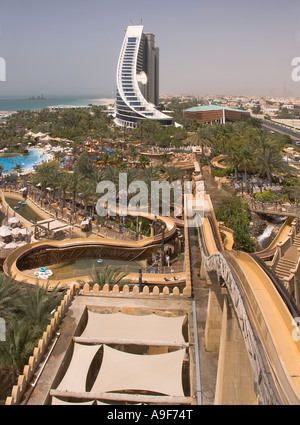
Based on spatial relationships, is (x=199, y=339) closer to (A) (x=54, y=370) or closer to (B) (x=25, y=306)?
(A) (x=54, y=370)

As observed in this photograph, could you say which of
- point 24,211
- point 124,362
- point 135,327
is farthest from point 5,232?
point 124,362

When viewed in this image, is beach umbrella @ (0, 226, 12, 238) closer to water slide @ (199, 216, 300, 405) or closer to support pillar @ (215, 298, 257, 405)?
support pillar @ (215, 298, 257, 405)

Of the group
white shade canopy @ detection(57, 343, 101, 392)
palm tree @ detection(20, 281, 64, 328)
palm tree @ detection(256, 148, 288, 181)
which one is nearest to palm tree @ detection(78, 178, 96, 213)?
palm tree @ detection(256, 148, 288, 181)

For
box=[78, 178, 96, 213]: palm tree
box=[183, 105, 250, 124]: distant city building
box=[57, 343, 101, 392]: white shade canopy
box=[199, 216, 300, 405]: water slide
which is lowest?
box=[57, 343, 101, 392]: white shade canopy

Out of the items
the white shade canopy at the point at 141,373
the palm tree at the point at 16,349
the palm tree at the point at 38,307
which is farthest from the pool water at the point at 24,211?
the white shade canopy at the point at 141,373

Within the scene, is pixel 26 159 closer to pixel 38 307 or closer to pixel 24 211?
pixel 24 211

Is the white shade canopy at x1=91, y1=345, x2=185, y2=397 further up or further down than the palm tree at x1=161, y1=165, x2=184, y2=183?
further down
